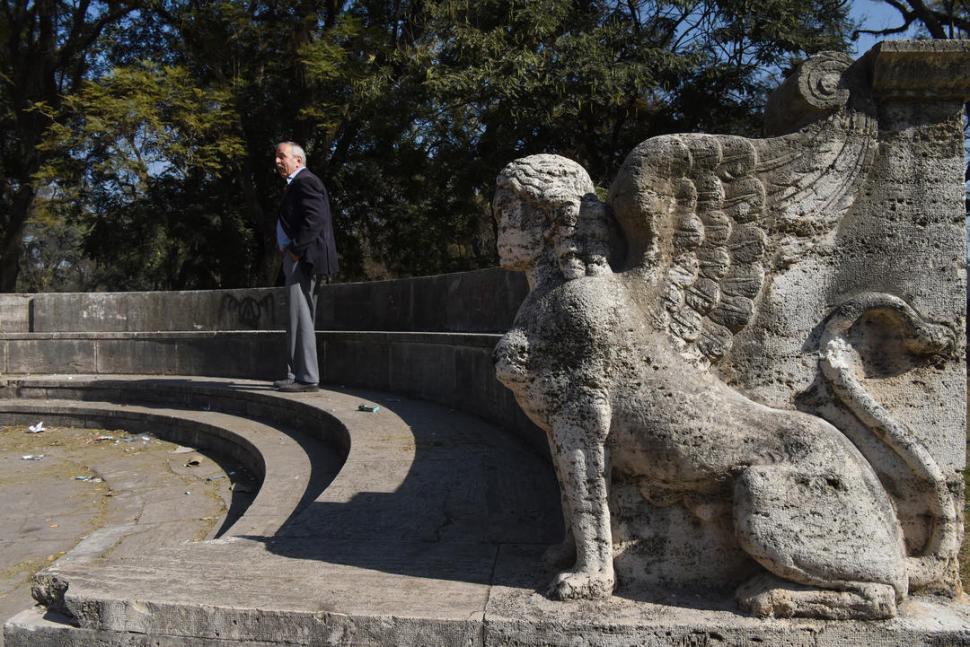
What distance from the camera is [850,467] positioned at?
2207 mm

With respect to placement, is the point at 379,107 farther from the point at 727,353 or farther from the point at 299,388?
the point at 727,353

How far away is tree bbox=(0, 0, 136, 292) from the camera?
15.5m

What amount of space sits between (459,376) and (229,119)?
33.1 feet

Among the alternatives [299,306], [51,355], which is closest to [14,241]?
[51,355]

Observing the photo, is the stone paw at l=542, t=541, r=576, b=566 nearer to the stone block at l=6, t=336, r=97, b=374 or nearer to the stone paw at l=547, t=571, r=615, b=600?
the stone paw at l=547, t=571, r=615, b=600

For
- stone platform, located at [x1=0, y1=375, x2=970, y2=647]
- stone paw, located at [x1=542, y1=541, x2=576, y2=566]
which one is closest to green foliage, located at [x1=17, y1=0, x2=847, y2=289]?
stone platform, located at [x1=0, y1=375, x2=970, y2=647]

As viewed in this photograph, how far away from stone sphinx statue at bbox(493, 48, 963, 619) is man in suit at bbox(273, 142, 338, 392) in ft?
12.5

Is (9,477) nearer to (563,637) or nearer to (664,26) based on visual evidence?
(563,637)

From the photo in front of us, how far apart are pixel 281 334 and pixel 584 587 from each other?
6.42m

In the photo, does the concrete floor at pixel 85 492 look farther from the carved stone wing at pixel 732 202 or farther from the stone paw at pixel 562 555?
the carved stone wing at pixel 732 202

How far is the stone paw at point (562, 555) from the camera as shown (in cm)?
249

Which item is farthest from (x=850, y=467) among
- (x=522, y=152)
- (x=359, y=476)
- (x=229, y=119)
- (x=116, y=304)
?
(x=229, y=119)

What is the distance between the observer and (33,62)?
15.8m

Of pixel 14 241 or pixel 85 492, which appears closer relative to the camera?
pixel 85 492
